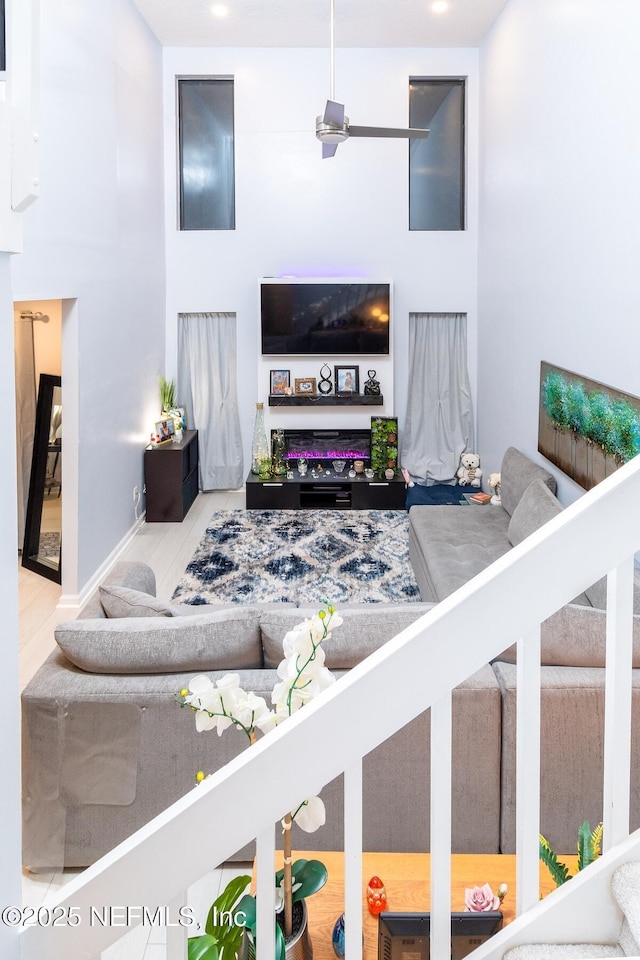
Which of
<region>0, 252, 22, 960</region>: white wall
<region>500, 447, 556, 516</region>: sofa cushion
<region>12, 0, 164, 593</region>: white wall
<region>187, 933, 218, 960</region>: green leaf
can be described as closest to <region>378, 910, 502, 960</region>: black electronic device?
<region>187, 933, 218, 960</region>: green leaf

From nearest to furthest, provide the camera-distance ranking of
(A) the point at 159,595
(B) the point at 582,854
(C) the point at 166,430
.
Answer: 1. (B) the point at 582,854
2. (A) the point at 159,595
3. (C) the point at 166,430

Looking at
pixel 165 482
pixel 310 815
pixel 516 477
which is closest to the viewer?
pixel 310 815

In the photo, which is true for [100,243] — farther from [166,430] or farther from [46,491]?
[166,430]

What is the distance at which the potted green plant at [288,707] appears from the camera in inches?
54.1

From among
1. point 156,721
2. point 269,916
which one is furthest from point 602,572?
point 156,721

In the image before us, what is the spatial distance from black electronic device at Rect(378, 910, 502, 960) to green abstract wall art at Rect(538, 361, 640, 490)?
2.83 meters

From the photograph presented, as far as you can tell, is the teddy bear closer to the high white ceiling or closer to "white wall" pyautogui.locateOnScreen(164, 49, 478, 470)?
"white wall" pyautogui.locateOnScreen(164, 49, 478, 470)

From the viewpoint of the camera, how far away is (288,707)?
1390 millimetres

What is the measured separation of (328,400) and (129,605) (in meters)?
5.59

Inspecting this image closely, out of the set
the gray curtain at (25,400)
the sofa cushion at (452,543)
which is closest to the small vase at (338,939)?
the sofa cushion at (452,543)

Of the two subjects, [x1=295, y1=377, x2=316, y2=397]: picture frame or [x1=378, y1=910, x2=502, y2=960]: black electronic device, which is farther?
[x1=295, y1=377, x2=316, y2=397]: picture frame

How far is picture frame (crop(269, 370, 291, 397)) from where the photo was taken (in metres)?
8.54

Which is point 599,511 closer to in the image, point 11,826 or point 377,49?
point 11,826

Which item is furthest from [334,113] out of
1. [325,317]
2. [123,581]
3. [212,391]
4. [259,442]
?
[212,391]
